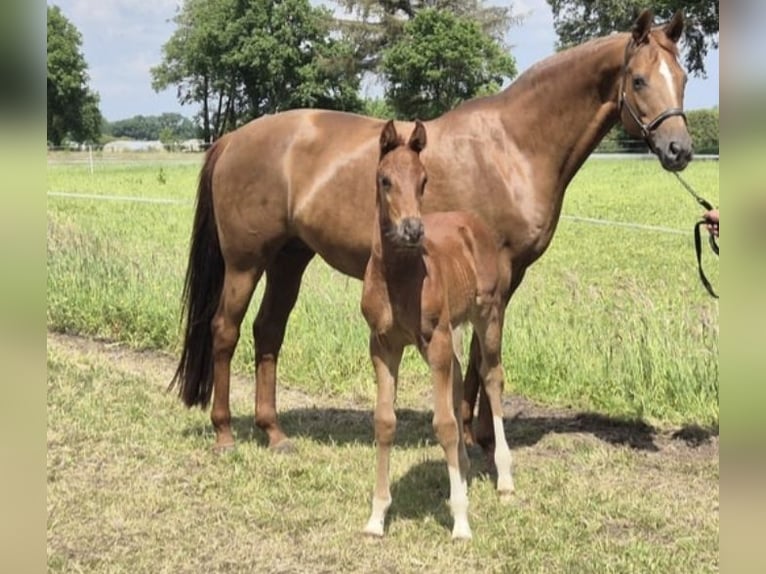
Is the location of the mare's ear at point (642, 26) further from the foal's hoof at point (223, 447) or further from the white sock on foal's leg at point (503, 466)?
the foal's hoof at point (223, 447)

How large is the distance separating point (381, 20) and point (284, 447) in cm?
4915

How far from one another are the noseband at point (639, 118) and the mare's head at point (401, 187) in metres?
1.35

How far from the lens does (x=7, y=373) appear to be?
1101 millimetres

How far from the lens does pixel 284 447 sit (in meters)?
4.81

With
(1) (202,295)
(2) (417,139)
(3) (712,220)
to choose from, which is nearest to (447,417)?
(2) (417,139)

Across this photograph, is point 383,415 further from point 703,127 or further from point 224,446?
point 703,127

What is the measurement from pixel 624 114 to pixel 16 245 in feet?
12.1

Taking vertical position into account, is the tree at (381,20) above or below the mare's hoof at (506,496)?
above

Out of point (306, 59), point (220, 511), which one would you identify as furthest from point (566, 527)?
point (306, 59)

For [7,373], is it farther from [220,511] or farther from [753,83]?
[220,511]

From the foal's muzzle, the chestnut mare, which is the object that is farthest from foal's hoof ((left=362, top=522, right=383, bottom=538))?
the foal's muzzle

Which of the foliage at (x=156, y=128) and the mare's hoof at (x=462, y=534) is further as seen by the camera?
the foliage at (x=156, y=128)

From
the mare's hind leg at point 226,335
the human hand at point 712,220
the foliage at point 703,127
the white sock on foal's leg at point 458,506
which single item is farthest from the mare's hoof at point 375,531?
the foliage at point 703,127

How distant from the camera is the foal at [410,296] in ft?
10.4
